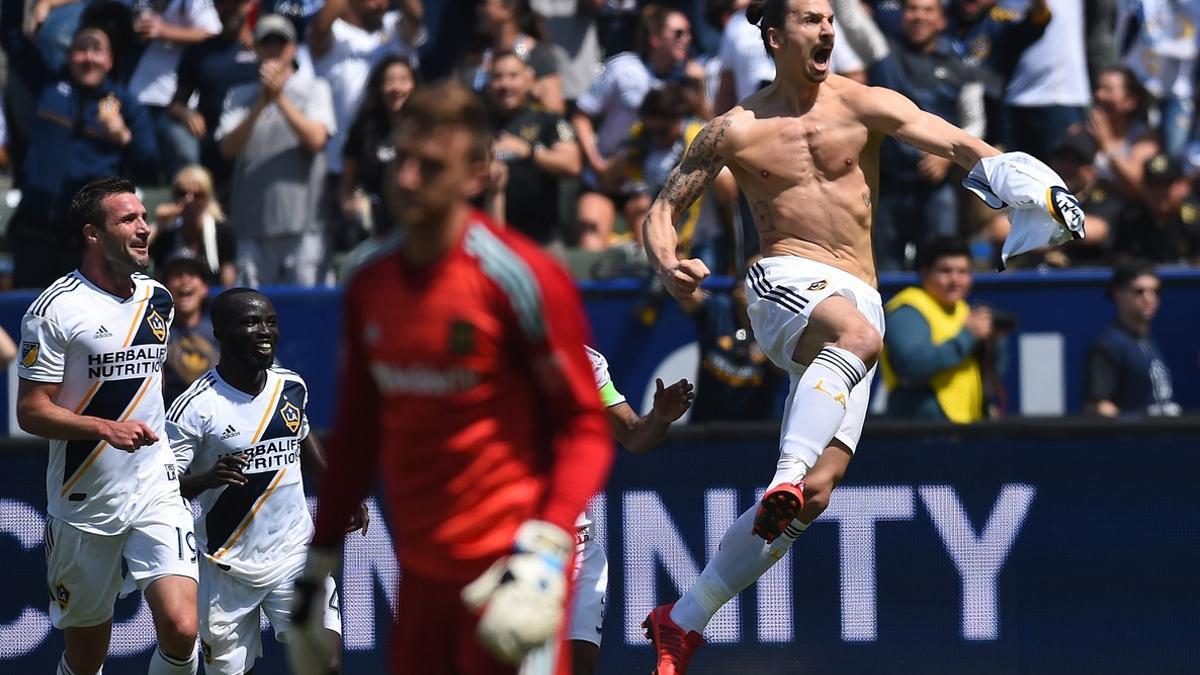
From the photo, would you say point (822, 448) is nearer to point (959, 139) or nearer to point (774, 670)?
point (959, 139)

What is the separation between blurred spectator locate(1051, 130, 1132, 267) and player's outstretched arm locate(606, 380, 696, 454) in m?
5.49

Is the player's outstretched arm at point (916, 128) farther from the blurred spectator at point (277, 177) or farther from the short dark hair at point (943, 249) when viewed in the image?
the blurred spectator at point (277, 177)

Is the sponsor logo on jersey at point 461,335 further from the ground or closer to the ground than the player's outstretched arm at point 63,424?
further from the ground

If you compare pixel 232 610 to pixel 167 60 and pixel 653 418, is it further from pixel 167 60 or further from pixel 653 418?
pixel 167 60

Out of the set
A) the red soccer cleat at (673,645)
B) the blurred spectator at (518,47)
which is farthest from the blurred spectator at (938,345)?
the red soccer cleat at (673,645)

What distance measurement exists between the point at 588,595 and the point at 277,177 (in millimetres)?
5578

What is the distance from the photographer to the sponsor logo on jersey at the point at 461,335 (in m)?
4.78

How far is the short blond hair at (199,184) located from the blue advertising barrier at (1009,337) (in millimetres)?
750

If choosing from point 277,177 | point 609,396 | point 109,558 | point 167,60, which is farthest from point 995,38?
point 109,558

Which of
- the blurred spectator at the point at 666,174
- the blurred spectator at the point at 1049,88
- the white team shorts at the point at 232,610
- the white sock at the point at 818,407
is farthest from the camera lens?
the blurred spectator at the point at 1049,88

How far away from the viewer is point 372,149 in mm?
12414

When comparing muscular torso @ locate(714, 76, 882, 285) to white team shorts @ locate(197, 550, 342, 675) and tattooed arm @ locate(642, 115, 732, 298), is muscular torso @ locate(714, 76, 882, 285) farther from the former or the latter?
white team shorts @ locate(197, 550, 342, 675)

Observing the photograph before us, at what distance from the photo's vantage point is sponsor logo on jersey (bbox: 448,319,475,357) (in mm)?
4781

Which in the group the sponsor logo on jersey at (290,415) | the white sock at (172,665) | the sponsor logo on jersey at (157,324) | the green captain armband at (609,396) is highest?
the sponsor logo on jersey at (157,324)
